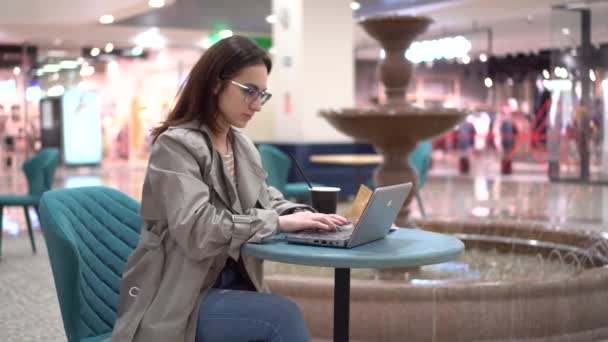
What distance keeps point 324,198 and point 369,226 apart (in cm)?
40

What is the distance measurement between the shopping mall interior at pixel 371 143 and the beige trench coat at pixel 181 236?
219 mm

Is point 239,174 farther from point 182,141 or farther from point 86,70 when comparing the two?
point 86,70

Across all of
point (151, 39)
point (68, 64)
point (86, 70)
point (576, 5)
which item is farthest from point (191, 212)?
point (86, 70)

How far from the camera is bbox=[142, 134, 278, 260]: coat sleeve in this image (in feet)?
6.75

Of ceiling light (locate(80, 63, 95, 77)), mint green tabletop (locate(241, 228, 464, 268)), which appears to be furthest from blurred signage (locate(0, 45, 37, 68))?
mint green tabletop (locate(241, 228, 464, 268))

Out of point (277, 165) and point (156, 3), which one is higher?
point (156, 3)

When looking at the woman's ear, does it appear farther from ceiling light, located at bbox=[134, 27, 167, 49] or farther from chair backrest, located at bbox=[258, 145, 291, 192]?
ceiling light, located at bbox=[134, 27, 167, 49]

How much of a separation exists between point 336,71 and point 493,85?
492 inches

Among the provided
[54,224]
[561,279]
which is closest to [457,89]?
[561,279]

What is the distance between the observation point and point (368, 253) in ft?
6.58

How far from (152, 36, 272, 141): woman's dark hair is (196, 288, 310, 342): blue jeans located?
0.50 meters

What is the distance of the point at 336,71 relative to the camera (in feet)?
37.4

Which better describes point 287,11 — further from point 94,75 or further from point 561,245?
point 94,75

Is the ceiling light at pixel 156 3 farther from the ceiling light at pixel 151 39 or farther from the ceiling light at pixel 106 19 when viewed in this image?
the ceiling light at pixel 151 39
